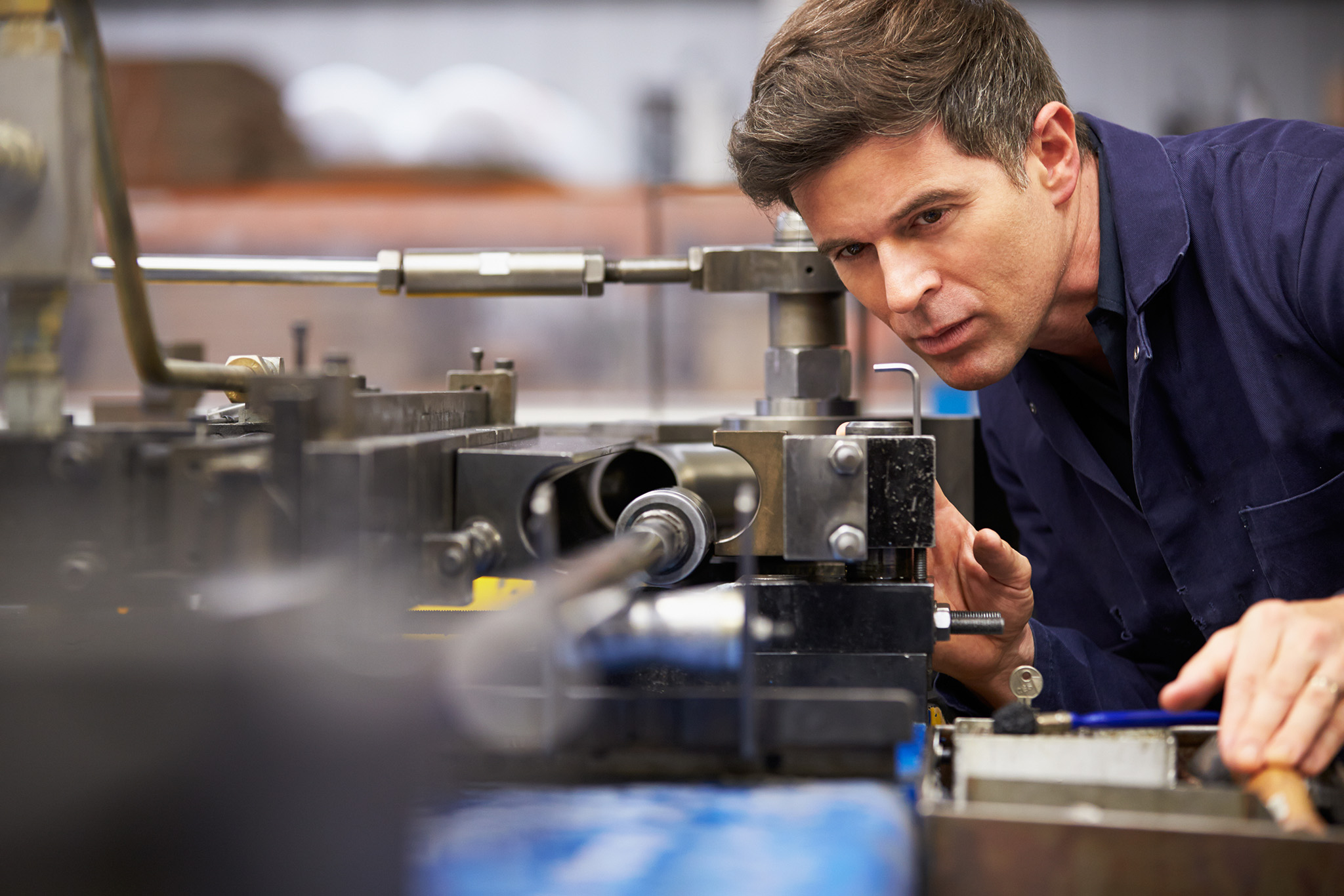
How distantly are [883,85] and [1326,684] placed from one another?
0.61 metres

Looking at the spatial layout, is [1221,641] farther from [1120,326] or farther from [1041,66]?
[1041,66]

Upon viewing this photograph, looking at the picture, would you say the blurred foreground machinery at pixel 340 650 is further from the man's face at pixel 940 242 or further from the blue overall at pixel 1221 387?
the blue overall at pixel 1221 387

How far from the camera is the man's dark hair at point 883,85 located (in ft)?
3.09

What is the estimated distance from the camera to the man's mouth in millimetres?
1021

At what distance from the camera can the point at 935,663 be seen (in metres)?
0.97

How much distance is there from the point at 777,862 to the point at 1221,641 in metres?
0.31

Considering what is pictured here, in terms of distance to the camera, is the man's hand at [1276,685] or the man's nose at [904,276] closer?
the man's hand at [1276,685]

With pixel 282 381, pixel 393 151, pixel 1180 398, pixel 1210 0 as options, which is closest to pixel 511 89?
pixel 393 151

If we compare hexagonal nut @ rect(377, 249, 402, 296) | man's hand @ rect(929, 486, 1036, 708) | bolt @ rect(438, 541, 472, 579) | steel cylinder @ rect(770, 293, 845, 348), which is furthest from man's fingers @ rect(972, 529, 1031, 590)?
hexagonal nut @ rect(377, 249, 402, 296)

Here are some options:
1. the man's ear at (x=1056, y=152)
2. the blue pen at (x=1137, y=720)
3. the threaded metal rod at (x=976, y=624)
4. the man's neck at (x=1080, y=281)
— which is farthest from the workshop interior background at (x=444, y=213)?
the blue pen at (x=1137, y=720)

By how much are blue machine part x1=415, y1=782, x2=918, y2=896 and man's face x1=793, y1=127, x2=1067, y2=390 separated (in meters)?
0.57

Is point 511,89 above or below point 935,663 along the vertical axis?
above

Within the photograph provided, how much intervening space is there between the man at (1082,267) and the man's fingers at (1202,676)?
29cm

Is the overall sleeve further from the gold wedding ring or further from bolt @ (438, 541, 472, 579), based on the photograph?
bolt @ (438, 541, 472, 579)
